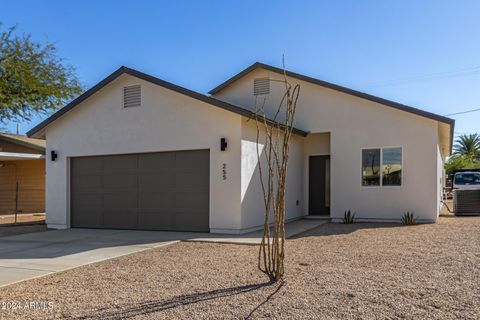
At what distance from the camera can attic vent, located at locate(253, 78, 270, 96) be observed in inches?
631

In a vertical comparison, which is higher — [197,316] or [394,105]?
[394,105]

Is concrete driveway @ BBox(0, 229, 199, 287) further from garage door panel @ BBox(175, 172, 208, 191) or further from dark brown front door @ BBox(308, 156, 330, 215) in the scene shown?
dark brown front door @ BBox(308, 156, 330, 215)

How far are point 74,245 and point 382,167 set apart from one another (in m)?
9.73

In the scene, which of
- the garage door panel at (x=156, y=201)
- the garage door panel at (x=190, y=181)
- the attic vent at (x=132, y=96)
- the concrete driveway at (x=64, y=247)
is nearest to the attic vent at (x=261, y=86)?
the attic vent at (x=132, y=96)

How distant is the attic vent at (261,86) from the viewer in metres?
16.0

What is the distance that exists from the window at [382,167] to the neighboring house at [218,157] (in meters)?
0.03

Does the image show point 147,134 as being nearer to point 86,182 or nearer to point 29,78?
point 86,182

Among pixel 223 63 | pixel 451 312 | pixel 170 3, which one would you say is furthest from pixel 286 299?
pixel 223 63

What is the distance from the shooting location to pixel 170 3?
44.9 ft

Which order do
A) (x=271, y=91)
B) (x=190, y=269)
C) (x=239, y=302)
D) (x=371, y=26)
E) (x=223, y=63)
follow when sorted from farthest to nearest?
(x=223, y=63)
(x=271, y=91)
(x=371, y=26)
(x=190, y=269)
(x=239, y=302)

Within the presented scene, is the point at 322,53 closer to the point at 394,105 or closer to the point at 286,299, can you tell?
the point at 394,105

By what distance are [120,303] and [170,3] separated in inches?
424

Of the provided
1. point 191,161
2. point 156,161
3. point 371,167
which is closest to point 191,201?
point 191,161

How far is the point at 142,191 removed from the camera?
1292 centimetres
